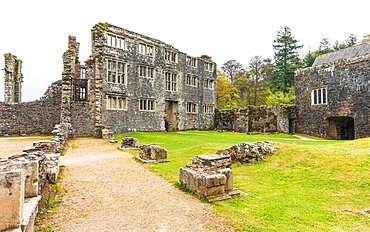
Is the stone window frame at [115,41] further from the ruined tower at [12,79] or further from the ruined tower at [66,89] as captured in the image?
the ruined tower at [12,79]

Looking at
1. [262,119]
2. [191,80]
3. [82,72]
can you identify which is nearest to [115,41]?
[82,72]

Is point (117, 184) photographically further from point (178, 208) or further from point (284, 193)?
point (284, 193)

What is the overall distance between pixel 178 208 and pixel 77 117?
2112cm

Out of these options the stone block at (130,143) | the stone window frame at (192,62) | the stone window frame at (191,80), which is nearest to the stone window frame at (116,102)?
the stone block at (130,143)

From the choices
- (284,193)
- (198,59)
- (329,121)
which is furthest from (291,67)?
(284,193)

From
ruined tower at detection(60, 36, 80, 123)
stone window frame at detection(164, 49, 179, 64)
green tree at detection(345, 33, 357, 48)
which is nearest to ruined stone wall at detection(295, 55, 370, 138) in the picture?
stone window frame at detection(164, 49, 179, 64)

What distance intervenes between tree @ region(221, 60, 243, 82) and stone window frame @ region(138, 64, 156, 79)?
1410 inches

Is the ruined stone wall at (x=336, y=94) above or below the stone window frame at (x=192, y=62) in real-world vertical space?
below

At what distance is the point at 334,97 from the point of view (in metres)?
25.5

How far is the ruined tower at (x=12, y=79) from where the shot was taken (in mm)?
29469

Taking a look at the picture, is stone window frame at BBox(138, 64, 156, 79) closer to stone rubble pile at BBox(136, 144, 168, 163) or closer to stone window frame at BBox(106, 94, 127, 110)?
stone window frame at BBox(106, 94, 127, 110)

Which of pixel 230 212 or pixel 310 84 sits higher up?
pixel 310 84

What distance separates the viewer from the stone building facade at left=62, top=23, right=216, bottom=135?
2464 centimetres

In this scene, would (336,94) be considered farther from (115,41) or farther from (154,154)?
(115,41)
